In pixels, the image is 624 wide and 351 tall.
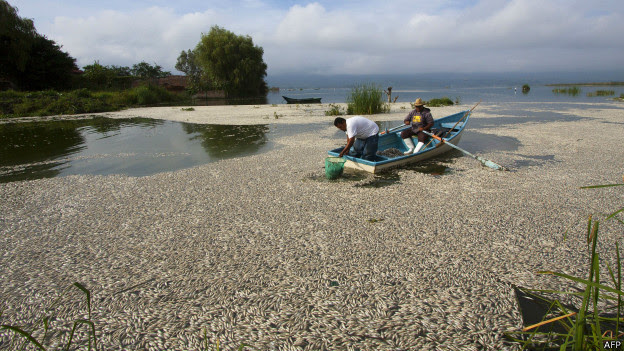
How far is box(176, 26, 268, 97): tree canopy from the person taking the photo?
41906 millimetres

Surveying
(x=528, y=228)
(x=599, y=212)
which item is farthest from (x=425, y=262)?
(x=599, y=212)

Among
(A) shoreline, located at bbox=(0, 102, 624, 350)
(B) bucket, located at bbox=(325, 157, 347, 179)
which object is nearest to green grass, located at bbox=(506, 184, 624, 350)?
(A) shoreline, located at bbox=(0, 102, 624, 350)

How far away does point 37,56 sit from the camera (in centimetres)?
3275

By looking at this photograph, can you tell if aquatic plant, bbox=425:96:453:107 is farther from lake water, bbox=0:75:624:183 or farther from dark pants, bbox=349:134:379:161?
dark pants, bbox=349:134:379:161

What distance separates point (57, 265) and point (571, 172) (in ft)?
32.6

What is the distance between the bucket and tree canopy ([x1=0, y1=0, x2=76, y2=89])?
1417 inches

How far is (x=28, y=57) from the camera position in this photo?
31.1 meters

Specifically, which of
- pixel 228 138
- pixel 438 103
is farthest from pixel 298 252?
pixel 438 103

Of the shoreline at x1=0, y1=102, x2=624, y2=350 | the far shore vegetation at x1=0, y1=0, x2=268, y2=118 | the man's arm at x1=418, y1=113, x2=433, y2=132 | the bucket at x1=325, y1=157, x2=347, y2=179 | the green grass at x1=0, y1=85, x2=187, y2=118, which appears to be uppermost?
the far shore vegetation at x1=0, y1=0, x2=268, y2=118

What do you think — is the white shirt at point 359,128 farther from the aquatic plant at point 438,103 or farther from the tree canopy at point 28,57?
→ the tree canopy at point 28,57

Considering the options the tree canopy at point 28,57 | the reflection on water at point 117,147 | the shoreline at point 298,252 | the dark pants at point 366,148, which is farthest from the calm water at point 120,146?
the tree canopy at point 28,57

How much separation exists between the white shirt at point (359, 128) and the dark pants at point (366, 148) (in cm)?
13

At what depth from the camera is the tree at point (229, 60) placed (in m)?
41.9

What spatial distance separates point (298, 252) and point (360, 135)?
4.20 m
